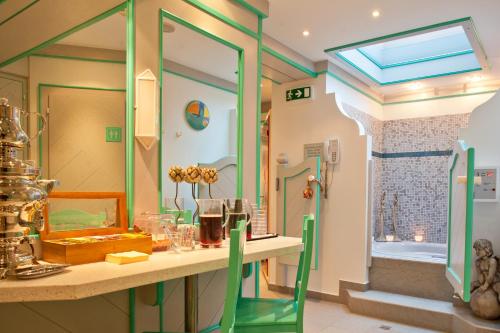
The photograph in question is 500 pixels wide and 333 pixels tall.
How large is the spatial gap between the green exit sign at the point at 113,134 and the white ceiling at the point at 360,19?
1.70 meters

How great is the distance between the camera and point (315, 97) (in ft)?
14.3

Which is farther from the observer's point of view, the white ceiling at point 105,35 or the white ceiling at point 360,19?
the white ceiling at point 360,19

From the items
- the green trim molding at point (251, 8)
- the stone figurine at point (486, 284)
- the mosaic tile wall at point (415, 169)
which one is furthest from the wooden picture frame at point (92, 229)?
the mosaic tile wall at point (415, 169)

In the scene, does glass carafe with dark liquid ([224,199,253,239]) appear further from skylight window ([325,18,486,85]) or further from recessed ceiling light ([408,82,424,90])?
recessed ceiling light ([408,82,424,90])

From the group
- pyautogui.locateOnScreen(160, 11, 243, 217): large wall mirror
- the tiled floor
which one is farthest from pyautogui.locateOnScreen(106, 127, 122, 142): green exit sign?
the tiled floor

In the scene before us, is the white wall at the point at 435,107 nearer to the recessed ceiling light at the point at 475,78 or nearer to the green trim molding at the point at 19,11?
the recessed ceiling light at the point at 475,78

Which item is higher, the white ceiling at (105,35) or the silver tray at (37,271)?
the white ceiling at (105,35)

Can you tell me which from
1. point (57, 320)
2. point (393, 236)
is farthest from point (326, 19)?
point (393, 236)

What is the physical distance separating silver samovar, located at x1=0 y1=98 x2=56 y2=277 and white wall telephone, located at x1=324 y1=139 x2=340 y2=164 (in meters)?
3.29

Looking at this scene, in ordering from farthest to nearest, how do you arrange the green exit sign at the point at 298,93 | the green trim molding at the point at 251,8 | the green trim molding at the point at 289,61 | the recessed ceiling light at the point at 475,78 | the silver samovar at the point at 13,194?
the recessed ceiling light at the point at 475,78, the green exit sign at the point at 298,93, the green trim molding at the point at 289,61, the green trim molding at the point at 251,8, the silver samovar at the point at 13,194

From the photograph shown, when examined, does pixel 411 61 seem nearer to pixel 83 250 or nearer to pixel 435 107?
pixel 435 107

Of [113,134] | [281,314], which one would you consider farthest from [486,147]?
[113,134]

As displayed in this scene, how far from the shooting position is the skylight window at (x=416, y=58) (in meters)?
4.27

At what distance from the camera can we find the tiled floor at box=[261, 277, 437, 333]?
3295 millimetres
